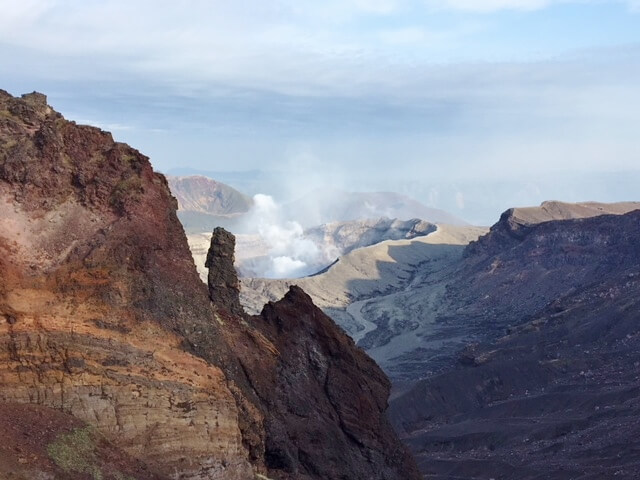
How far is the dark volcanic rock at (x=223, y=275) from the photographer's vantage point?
108 ft

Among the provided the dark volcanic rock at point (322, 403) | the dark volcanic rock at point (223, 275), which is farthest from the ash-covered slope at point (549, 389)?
the dark volcanic rock at point (223, 275)

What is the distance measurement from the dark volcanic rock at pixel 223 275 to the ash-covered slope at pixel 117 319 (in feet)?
3.34

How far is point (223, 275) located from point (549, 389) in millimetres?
57384

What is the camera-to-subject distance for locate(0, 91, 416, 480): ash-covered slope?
2447 centimetres

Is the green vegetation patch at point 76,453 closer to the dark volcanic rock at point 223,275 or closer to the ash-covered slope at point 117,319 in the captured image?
the ash-covered slope at point 117,319

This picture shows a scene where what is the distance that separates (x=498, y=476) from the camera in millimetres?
63312

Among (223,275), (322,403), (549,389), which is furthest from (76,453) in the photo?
(549,389)

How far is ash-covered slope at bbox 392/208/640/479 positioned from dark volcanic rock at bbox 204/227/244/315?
112 feet

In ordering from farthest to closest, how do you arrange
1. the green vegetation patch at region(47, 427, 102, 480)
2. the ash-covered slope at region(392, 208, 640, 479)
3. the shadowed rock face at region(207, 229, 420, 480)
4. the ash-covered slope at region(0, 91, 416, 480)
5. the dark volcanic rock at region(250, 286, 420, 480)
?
the ash-covered slope at region(392, 208, 640, 479) < the dark volcanic rock at region(250, 286, 420, 480) < the shadowed rock face at region(207, 229, 420, 480) < the ash-covered slope at region(0, 91, 416, 480) < the green vegetation patch at region(47, 427, 102, 480)

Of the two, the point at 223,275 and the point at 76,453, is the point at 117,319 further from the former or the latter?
the point at 223,275

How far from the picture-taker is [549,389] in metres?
84.4

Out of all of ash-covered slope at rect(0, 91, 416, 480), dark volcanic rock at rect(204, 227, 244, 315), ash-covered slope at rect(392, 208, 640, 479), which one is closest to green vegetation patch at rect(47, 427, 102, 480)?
ash-covered slope at rect(0, 91, 416, 480)

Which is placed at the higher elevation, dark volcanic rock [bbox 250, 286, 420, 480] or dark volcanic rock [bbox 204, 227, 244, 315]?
dark volcanic rock [bbox 204, 227, 244, 315]

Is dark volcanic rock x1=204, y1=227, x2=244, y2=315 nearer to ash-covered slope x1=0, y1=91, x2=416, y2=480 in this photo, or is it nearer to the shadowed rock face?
the shadowed rock face
